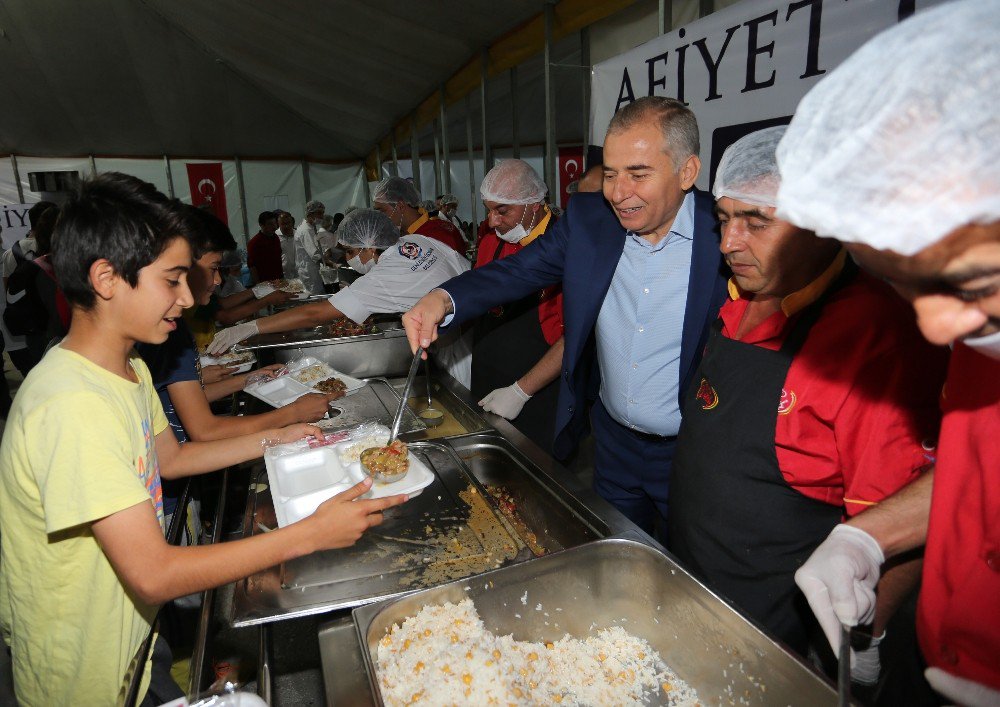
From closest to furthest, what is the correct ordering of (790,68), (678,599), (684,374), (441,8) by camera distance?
1. (678,599)
2. (684,374)
3. (790,68)
4. (441,8)

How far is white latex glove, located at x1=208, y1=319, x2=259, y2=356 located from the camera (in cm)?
277

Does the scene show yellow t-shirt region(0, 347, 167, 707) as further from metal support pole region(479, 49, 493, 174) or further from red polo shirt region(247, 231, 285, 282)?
red polo shirt region(247, 231, 285, 282)

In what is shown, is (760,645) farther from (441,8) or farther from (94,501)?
(441,8)

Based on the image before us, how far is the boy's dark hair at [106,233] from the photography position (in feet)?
3.21

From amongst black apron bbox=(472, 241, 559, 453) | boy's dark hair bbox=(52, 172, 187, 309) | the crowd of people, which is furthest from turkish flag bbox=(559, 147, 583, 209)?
boy's dark hair bbox=(52, 172, 187, 309)

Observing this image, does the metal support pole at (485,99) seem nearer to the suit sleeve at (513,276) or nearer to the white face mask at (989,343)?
the suit sleeve at (513,276)

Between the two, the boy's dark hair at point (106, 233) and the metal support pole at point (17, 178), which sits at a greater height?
the metal support pole at point (17, 178)

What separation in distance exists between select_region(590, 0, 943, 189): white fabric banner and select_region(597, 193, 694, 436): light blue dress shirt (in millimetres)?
521

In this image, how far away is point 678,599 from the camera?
990 millimetres

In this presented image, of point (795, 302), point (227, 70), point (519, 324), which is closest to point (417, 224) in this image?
point (519, 324)

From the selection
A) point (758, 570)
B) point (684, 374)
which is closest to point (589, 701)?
point (758, 570)

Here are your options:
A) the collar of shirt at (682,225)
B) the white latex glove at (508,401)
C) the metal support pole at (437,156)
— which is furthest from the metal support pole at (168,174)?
the collar of shirt at (682,225)

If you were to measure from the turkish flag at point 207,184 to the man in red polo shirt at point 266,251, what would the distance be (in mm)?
3622

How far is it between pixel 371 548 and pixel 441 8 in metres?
4.34
